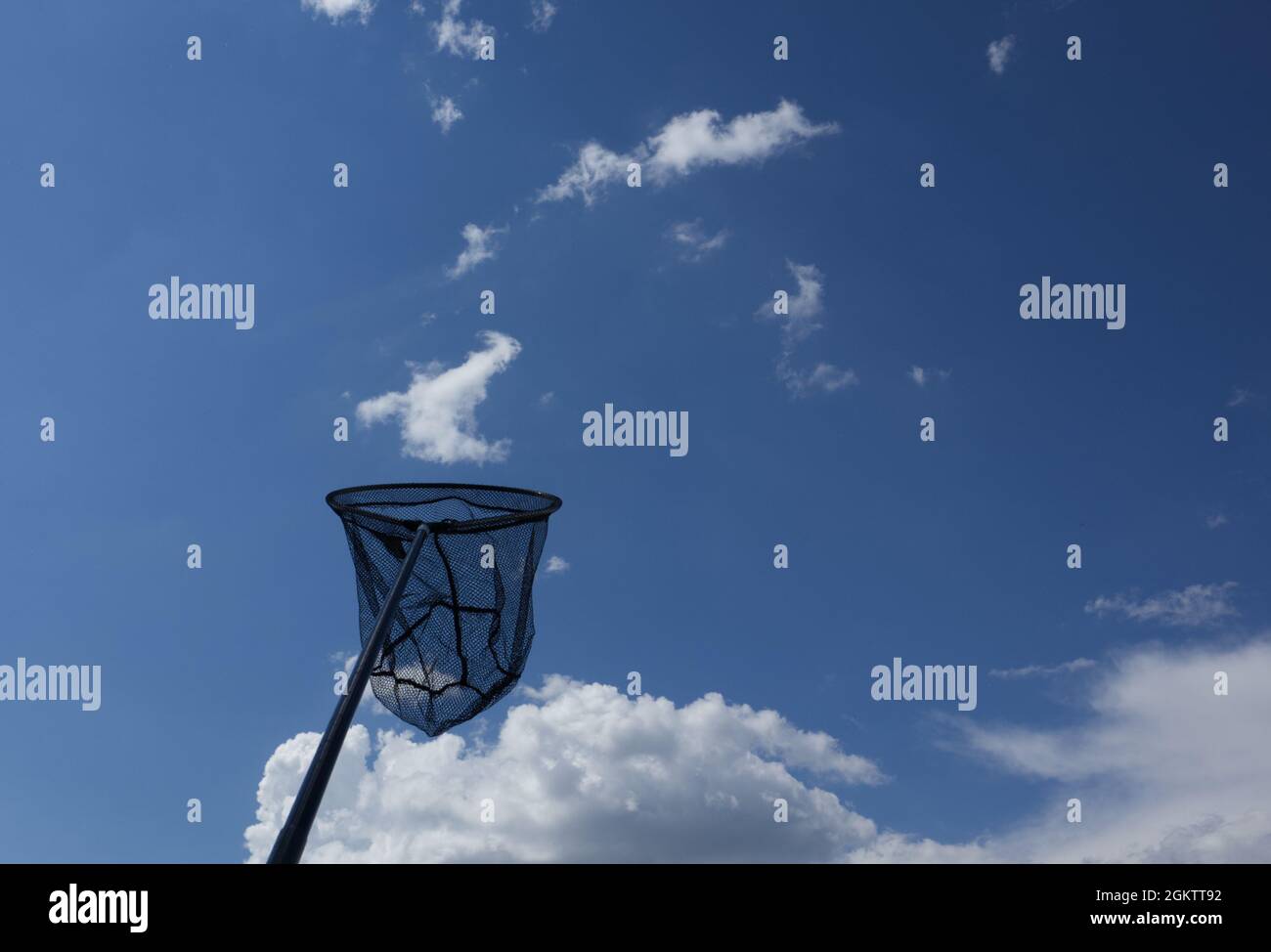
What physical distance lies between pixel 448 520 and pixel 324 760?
2.16 m

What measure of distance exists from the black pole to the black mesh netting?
3.90 feet

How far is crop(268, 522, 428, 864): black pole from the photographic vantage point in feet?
11.4

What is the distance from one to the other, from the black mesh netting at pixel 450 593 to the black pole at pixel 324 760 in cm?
119

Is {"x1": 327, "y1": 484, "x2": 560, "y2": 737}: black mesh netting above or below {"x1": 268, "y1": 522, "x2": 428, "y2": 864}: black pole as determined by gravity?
above

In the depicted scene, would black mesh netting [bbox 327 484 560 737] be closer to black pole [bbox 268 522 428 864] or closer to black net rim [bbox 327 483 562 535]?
black net rim [bbox 327 483 562 535]

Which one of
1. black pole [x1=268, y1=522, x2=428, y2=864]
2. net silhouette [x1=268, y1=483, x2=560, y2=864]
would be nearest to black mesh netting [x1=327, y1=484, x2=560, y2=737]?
net silhouette [x1=268, y1=483, x2=560, y2=864]

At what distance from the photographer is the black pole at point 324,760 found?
11.4 feet

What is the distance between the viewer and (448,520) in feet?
18.9

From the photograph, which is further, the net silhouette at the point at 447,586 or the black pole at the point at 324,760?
the net silhouette at the point at 447,586

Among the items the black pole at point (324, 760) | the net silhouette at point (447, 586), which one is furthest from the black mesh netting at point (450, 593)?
the black pole at point (324, 760)

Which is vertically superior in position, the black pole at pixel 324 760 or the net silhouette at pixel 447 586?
the net silhouette at pixel 447 586

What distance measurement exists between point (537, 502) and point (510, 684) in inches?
44.9

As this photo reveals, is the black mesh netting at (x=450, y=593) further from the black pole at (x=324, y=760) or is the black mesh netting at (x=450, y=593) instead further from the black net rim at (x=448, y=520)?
the black pole at (x=324, y=760)
